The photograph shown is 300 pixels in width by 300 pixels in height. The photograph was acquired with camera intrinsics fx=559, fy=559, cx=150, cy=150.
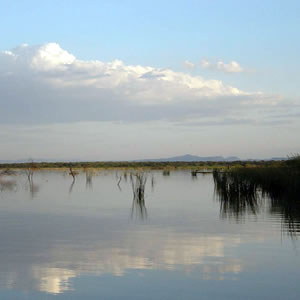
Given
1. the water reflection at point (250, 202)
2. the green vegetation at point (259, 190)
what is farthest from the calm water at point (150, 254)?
the green vegetation at point (259, 190)

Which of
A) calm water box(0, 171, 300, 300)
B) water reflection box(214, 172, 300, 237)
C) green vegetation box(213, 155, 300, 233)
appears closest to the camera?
calm water box(0, 171, 300, 300)

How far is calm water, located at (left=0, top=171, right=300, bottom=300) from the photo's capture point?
20.1ft

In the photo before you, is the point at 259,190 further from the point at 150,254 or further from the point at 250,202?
the point at 150,254

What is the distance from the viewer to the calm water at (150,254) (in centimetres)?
612

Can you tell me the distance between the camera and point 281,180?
1803cm

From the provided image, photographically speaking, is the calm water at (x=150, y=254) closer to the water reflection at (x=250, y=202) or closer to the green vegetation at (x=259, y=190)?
the water reflection at (x=250, y=202)

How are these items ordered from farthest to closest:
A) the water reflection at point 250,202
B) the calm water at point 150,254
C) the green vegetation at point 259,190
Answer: the green vegetation at point 259,190, the water reflection at point 250,202, the calm water at point 150,254

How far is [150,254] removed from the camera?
8.16 m

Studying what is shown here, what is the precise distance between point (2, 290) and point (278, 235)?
5.45 meters

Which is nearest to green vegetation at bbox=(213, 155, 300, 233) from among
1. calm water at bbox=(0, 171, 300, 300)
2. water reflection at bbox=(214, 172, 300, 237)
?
water reflection at bbox=(214, 172, 300, 237)

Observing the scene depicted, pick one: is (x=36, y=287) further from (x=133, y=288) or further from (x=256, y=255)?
(x=256, y=255)

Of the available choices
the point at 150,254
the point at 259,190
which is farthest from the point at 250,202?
the point at 150,254

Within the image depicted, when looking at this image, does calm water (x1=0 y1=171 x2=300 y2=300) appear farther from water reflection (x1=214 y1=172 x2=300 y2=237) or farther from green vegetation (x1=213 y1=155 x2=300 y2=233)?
green vegetation (x1=213 y1=155 x2=300 y2=233)

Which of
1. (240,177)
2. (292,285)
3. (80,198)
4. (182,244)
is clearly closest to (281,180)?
(240,177)
